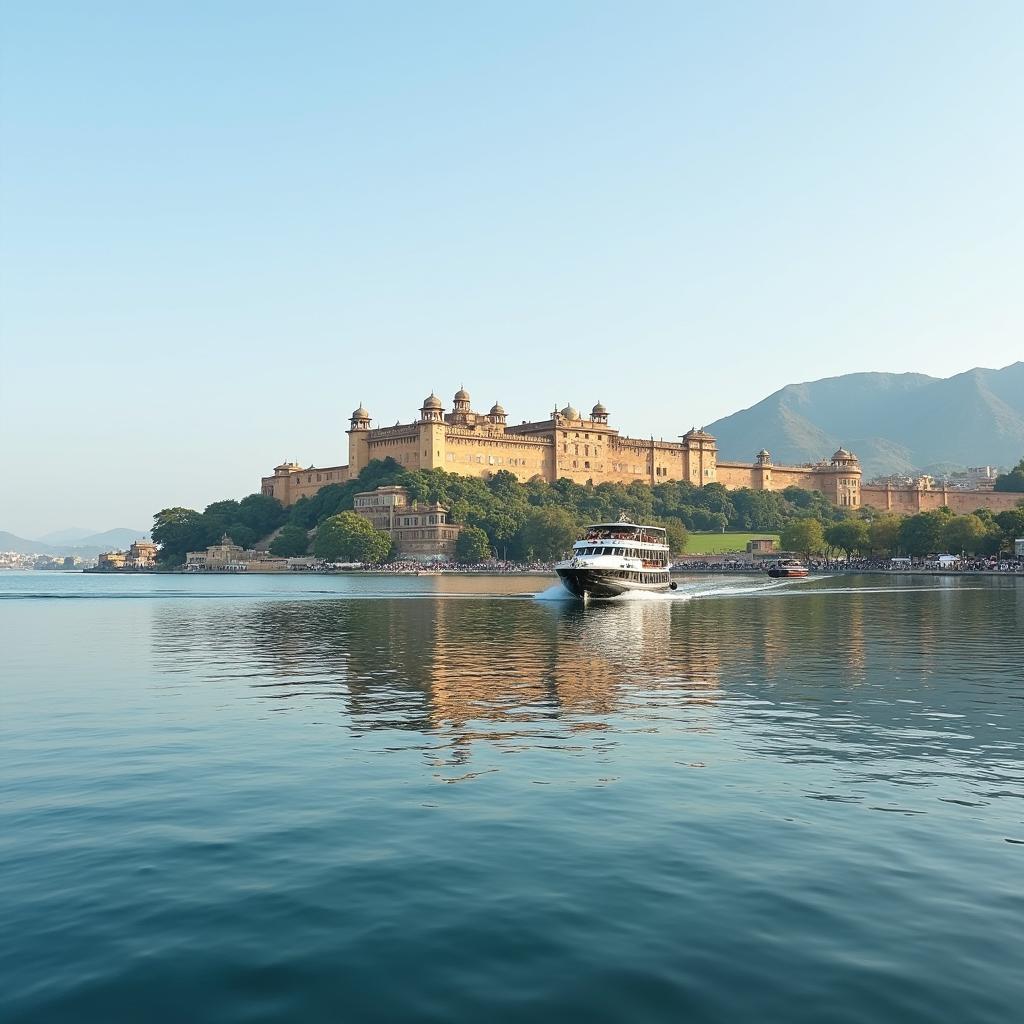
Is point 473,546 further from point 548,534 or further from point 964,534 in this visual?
point 964,534

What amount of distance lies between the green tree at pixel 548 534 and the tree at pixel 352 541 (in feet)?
71.4

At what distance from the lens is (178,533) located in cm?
19200

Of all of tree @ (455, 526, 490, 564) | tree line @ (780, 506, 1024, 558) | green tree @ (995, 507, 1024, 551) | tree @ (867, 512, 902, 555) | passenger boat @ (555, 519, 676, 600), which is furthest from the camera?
tree @ (455, 526, 490, 564)

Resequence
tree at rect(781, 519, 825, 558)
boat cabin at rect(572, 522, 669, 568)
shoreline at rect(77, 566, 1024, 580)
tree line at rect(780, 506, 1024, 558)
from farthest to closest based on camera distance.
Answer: tree at rect(781, 519, 825, 558), tree line at rect(780, 506, 1024, 558), shoreline at rect(77, 566, 1024, 580), boat cabin at rect(572, 522, 669, 568)

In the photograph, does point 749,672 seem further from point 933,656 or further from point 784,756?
point 784,756

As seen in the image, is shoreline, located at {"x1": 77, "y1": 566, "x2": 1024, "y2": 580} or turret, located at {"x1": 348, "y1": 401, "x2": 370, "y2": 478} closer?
shoreline, located at {"x1": 77, "y1": 566, "x2": 1024, "y2": 580}

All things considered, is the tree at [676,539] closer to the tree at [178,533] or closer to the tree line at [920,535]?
the tree line at [920,535]

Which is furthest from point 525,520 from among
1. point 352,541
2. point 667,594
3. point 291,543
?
point 667,594

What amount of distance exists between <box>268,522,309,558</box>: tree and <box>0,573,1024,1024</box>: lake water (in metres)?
152

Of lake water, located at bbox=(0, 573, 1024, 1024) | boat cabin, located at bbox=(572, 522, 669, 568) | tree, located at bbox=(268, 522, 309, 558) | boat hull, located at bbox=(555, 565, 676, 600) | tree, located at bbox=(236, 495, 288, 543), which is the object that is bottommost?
lake water, located at bbox=(0, 573, 1024, 1024)

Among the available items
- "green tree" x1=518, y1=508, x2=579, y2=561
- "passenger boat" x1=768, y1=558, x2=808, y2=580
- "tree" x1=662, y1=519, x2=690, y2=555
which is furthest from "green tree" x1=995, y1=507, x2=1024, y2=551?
"green tree" x1=518, y1=508, x2=579, y2=561

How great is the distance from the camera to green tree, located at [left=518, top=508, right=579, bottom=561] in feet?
501

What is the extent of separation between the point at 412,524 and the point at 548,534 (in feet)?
82.8

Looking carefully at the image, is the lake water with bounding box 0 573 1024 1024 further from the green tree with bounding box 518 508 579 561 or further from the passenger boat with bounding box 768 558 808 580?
the green tree with bounding box 518 508 579 561
